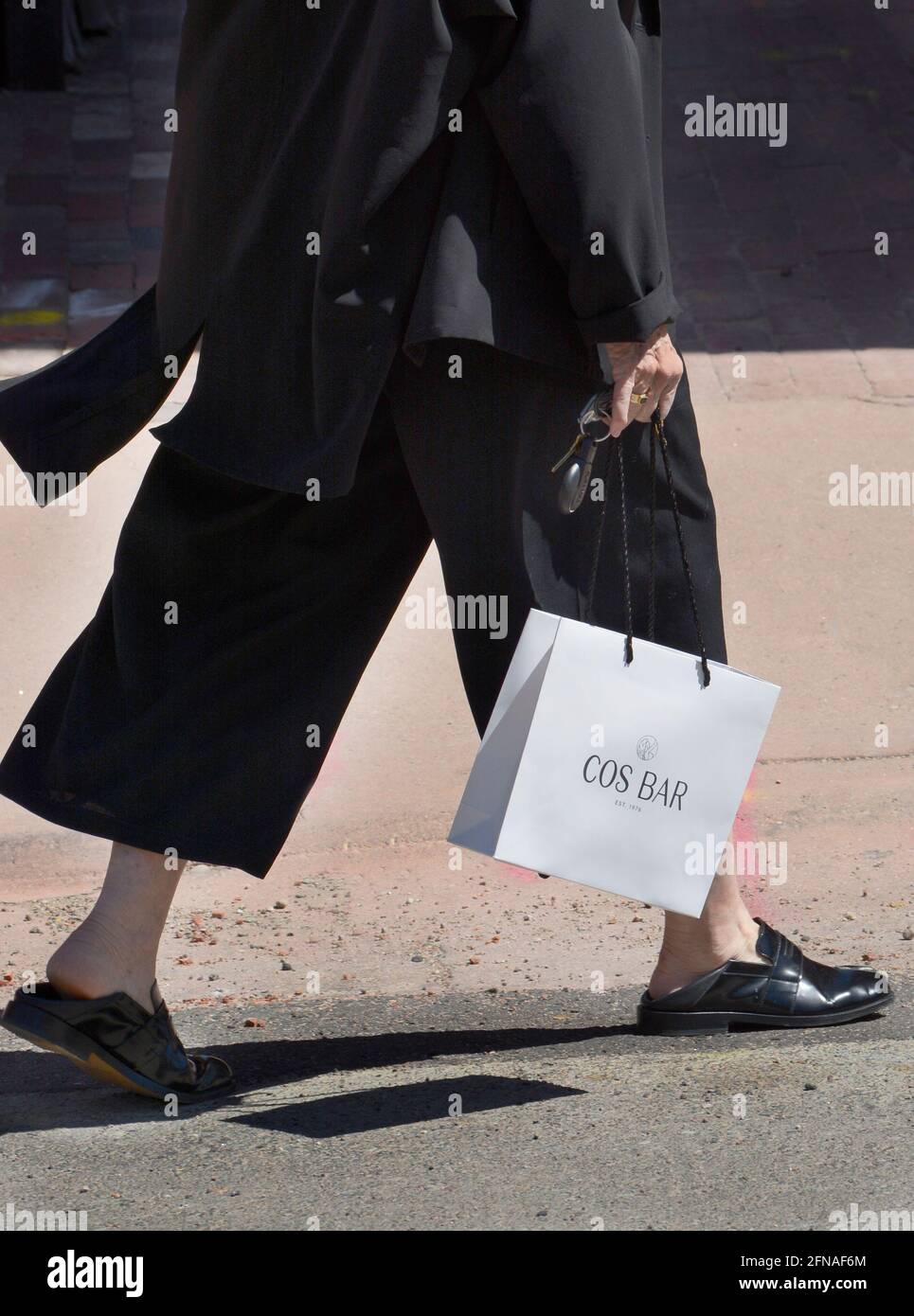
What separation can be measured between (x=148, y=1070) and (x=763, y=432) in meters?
3.23

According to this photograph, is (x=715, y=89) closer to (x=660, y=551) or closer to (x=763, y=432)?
(x=763, y=432)

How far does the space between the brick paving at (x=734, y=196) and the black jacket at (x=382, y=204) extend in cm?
320

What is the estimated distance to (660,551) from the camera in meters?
2.50

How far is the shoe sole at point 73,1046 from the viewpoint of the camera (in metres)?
2.43

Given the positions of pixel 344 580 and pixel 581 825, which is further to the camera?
pixel 344 580

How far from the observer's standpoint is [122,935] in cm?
251

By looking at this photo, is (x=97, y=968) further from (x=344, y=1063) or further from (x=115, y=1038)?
(x=344, y=1063)

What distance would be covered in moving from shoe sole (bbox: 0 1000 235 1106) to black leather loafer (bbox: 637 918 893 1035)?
77cm

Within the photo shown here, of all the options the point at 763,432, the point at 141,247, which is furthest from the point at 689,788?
the point at 141,247

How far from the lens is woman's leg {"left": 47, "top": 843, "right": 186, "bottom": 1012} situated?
2.47m
